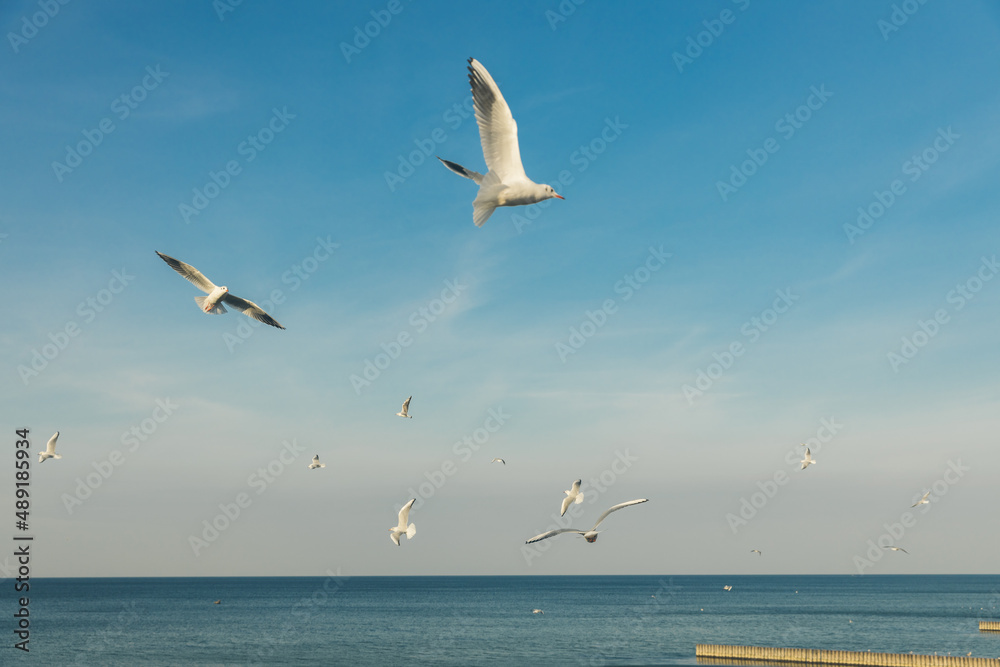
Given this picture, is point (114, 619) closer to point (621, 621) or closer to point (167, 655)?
point (167, 655)

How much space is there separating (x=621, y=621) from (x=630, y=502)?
94.9m

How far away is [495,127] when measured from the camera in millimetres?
11852

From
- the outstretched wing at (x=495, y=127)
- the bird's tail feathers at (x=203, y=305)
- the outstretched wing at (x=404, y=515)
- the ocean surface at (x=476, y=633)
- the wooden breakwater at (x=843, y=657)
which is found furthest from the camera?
the ocean surface at (x=476, y=633)

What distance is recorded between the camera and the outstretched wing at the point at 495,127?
11555 mm

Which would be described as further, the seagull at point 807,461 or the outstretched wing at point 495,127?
the seagull at point 807,461

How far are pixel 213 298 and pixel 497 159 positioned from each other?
9.38m

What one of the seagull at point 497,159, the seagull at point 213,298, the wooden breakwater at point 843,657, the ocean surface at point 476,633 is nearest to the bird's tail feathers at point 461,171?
the seagull at point 497,159

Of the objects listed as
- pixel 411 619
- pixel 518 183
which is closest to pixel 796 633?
pixel 411 619

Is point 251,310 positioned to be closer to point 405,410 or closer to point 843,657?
point 405,410

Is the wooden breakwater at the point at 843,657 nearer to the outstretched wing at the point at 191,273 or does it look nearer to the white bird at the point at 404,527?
the white bird at the point at 404,527

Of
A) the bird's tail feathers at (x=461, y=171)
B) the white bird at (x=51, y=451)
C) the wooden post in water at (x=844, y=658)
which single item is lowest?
the white bird at (x=51, y=451)

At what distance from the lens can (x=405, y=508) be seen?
2548cm

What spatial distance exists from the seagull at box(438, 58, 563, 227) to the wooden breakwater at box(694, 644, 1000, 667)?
4682cm

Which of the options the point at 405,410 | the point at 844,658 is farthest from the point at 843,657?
the point at 405,410
